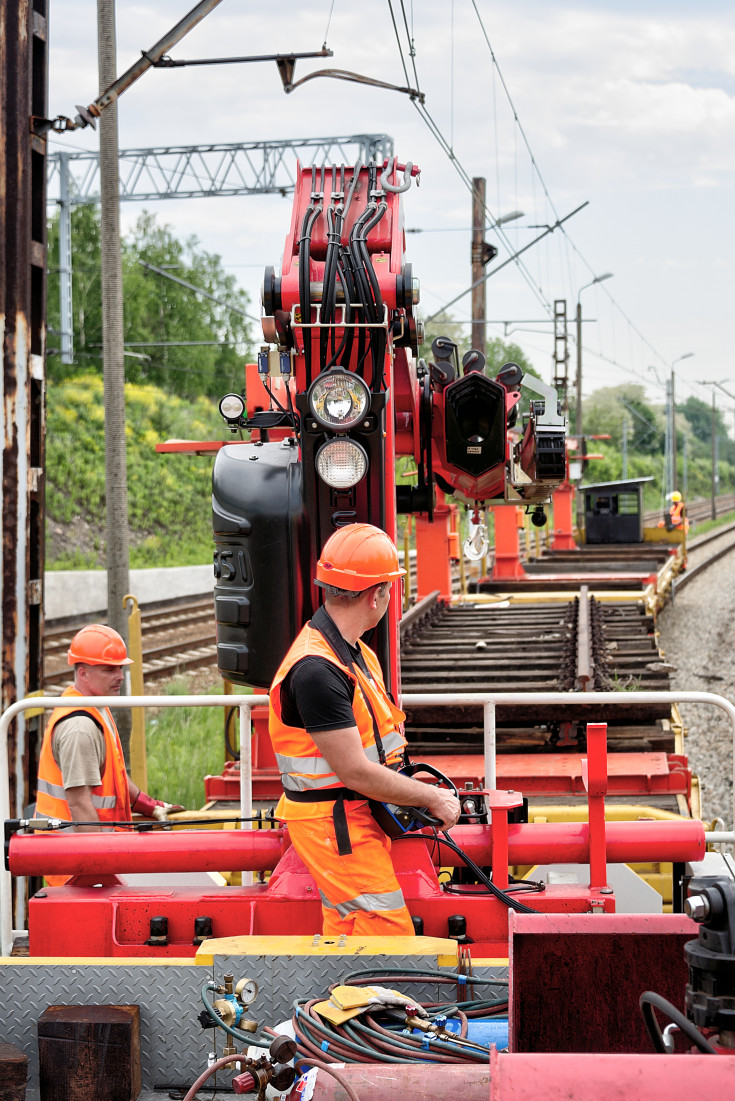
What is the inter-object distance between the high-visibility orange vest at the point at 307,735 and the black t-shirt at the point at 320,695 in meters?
0.04

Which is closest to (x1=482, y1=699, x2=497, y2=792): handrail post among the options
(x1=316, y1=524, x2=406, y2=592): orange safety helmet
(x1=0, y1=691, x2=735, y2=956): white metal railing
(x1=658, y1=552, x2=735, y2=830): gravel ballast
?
(x1=0, y1=691, x2=735, y2=956): white metal railing

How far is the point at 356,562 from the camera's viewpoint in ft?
12.2

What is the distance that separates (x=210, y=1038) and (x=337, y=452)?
2.00m

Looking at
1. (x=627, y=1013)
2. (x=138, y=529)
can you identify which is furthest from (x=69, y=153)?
(x=627, y=1013)

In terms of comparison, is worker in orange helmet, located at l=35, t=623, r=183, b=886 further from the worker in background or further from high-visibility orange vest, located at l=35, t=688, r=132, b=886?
the worker in background

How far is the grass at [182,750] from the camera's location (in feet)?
34.4

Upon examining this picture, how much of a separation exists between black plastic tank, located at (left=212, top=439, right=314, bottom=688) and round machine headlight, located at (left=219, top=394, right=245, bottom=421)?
1.44ft

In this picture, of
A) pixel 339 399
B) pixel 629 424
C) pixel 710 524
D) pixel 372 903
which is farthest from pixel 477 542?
pixel 629 424

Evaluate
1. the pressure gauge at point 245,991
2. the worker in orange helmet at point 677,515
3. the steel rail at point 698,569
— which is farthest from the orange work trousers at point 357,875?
the worker in orange helmet at point 677,515

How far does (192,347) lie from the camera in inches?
1976

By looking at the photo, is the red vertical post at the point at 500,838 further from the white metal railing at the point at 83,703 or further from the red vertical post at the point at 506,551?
the red vertical post at the point at 506,551

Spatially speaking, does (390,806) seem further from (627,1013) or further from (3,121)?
(3,121)

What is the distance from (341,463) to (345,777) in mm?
1182

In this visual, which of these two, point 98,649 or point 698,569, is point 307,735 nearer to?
point 98,649
